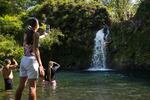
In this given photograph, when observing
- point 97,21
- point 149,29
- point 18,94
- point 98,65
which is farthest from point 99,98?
point 97,21

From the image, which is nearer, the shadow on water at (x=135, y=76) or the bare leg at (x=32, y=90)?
the bare leg at (x=32, y=90)

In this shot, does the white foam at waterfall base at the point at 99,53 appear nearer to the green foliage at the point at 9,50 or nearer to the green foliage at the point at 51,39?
the green foliage at the point at 51,39

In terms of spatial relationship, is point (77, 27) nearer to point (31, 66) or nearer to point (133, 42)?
point (133, 42)

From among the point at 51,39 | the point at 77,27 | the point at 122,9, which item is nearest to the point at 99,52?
the point at 77,27

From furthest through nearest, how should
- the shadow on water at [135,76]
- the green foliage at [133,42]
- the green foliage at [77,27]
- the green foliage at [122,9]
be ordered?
the green foliage at [122,9]
the green foliage at [77,27]
the green foliage at [133,42]
the shadow on water at [135,76]

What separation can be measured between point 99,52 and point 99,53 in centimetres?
11

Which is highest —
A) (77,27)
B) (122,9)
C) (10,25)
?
(122,9)

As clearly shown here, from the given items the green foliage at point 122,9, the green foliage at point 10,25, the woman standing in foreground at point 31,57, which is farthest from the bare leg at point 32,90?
the green foliage at point 10,25

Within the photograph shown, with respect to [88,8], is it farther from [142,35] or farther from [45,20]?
[142,35]

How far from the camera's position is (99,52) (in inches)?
1847

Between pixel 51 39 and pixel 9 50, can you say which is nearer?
pixel 51 39

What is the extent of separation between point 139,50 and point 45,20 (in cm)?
1433

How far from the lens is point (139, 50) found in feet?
134

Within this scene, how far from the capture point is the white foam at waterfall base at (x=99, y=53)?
151 ft
